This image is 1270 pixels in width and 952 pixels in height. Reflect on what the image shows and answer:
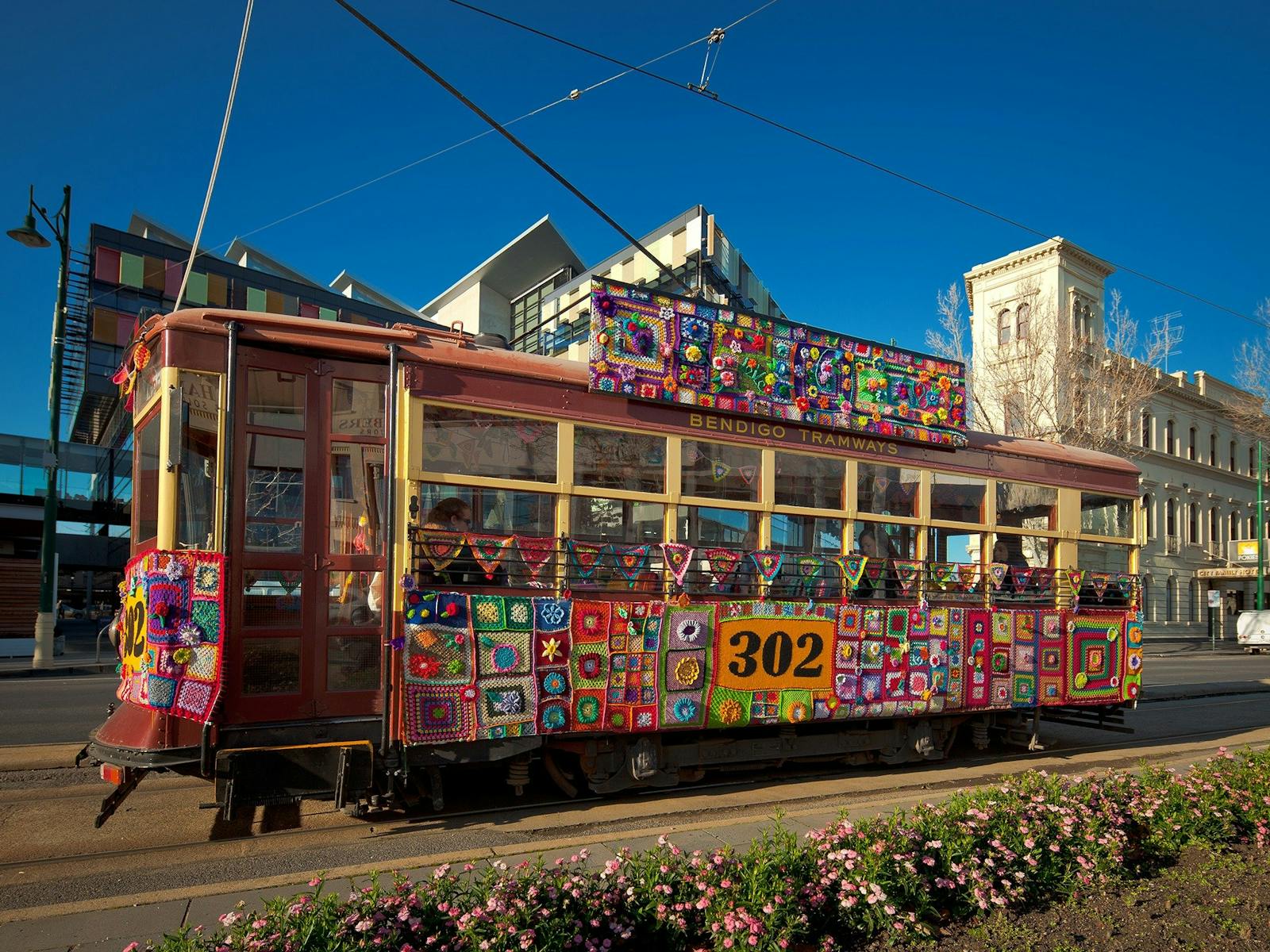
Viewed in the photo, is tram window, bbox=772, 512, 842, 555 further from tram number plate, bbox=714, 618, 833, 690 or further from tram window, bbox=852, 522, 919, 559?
tram number plate, bbox=714, 618, 833, 690

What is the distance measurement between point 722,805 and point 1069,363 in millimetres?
27319

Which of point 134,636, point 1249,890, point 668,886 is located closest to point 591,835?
point 668,886

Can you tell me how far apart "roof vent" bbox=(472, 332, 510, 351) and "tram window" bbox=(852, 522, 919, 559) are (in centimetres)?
389

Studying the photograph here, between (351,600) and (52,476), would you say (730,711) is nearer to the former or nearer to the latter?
(351,600)

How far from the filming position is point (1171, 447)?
48.3 meters

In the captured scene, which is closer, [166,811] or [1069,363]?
[166,811]

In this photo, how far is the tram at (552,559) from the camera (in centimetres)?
622

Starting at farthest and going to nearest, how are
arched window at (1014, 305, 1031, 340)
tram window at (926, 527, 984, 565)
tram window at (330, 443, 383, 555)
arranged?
1. arched window at (1014, 305, 1031, 340)
2. tram window at (926, 527, 984, 565)
3. tram window at (330, 443, 383, 555)

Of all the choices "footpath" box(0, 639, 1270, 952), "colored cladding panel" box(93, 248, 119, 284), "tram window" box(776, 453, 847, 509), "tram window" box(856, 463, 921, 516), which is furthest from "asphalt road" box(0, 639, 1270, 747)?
"colored cladding panel" box(93, 248, 119, 284)

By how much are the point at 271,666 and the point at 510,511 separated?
81.6 inches

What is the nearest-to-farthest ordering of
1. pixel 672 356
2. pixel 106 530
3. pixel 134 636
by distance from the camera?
pixel 134 636 < pixel 672 356 < pixel 106 530

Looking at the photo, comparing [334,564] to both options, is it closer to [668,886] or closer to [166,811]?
[166,811]

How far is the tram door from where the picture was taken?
247 inches

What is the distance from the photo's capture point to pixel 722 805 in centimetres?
770
